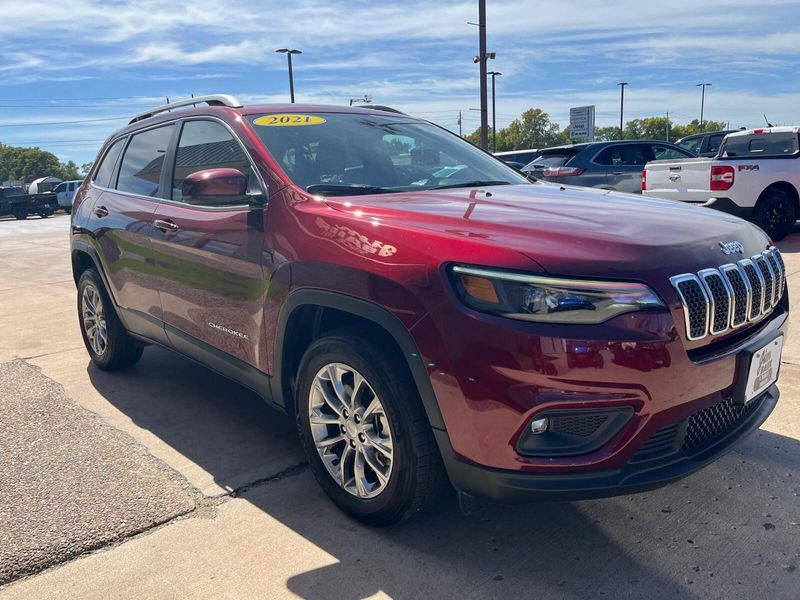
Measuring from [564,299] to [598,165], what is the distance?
33.0 ft

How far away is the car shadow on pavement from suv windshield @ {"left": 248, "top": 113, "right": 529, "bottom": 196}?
4.58 feet

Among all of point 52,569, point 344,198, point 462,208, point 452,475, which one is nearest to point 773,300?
point 462,208

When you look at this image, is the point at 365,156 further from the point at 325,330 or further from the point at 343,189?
the point at 325,330

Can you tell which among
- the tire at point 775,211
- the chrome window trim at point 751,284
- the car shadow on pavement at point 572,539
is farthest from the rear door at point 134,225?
the tire at point 775,211

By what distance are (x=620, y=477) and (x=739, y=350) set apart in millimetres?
649

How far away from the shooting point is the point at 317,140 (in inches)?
136

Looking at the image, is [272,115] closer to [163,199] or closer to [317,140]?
[317,140]

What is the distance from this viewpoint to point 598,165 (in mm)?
11617

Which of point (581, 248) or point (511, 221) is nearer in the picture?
point (581, 248)

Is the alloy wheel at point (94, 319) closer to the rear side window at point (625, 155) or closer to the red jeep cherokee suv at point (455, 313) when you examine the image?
the red jeep cherokee suv at point (455, 313)

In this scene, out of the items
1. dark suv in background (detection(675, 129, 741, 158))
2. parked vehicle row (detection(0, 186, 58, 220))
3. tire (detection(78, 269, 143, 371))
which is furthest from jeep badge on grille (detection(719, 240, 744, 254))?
parked vehicle row (detection(0, 186, 58, 220))

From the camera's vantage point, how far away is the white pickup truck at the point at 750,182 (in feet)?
31.7

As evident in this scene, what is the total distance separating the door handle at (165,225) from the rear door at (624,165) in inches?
359

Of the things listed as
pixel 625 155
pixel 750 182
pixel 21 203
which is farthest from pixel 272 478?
pixel 21 203
